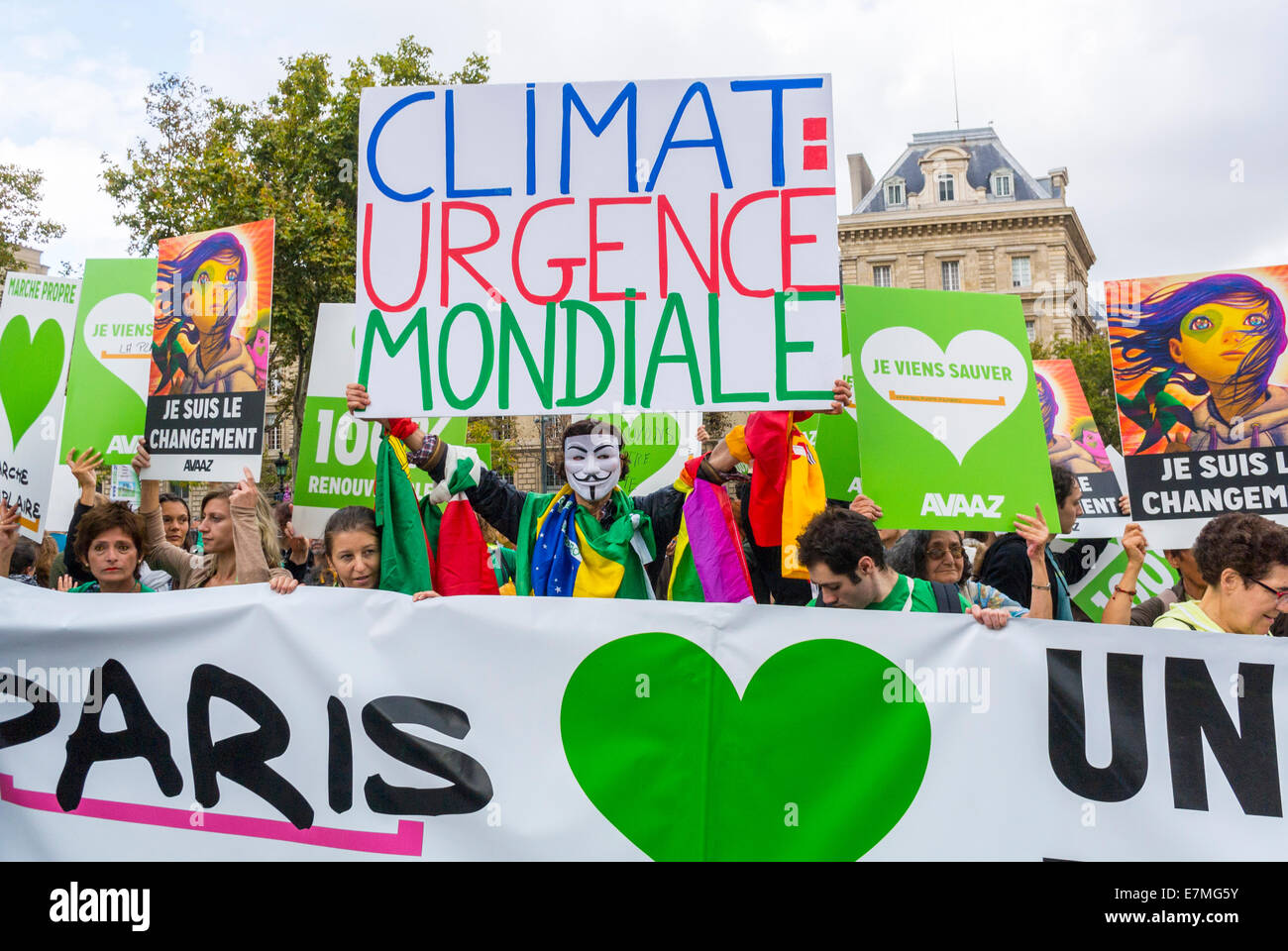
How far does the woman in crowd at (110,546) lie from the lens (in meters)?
4.11

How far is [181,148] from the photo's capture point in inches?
950

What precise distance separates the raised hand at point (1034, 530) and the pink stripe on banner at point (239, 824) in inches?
86.3

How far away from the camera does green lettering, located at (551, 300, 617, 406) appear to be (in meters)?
3.60

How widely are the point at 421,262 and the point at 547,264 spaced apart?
1.45 feet

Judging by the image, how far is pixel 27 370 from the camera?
16.1 feet

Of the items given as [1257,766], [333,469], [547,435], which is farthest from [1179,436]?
[547,435]

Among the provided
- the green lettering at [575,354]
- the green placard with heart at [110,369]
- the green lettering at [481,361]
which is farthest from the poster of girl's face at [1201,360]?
the green placard with heart at [110,369]

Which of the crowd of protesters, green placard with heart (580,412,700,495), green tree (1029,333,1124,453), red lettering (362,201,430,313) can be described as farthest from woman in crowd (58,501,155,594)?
green tree (1029,333,1124,453)

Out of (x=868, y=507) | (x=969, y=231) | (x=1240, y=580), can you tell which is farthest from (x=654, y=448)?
(x=969, y=231)

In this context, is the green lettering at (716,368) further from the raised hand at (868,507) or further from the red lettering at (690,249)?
the raised hand at (868,507)

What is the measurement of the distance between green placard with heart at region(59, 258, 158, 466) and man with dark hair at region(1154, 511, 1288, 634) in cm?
434

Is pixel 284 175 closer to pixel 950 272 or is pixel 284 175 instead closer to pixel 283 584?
pixel 283 584

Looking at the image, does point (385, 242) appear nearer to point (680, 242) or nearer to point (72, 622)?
point (680, 242)

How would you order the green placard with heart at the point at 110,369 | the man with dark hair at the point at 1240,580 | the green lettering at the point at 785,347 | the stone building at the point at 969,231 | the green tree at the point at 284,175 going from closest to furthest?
1. the man with dark hair at the point at 1240,580
2. the green lettering at the point at 785,347
3. the green placard with heart at the point at 110,369
4. the green tree at the point at 284,175
5. the stone building at the point at 969,231
